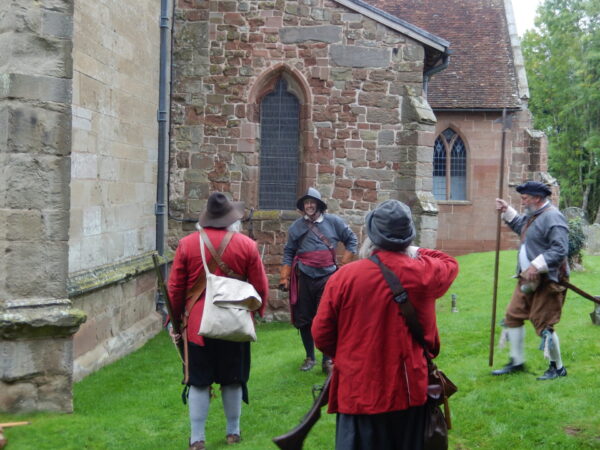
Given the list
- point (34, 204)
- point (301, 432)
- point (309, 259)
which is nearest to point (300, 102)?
point (309, 259)

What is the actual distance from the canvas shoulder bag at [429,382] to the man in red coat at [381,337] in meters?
0.03

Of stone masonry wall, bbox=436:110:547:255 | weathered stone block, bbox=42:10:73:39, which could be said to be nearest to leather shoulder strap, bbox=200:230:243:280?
weathered stone block, bbox=42:10:73:39

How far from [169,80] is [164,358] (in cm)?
498

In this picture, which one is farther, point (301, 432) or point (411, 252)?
point (301, 432)

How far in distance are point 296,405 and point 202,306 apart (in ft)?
6.79

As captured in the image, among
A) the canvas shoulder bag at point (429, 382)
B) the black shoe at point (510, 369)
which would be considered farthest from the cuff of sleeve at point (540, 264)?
the canvas shoulder bag at point (429, 382)

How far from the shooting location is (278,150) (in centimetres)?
1375

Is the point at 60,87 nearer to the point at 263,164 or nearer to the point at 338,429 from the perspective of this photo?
the point at 338,429

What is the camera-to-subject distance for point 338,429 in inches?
180

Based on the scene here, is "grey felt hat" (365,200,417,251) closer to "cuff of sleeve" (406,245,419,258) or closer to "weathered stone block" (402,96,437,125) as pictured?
"cuff of sleeve" (406,245,419,258)

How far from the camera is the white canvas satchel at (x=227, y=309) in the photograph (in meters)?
5.75

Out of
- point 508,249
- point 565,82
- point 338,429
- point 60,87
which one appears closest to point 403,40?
point 60,87

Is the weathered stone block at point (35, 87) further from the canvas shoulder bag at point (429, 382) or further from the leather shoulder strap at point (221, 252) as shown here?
the canvas shoulder bag at point (429, 382)

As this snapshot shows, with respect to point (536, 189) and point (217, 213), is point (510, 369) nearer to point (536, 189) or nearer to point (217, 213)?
point (536, 189)
